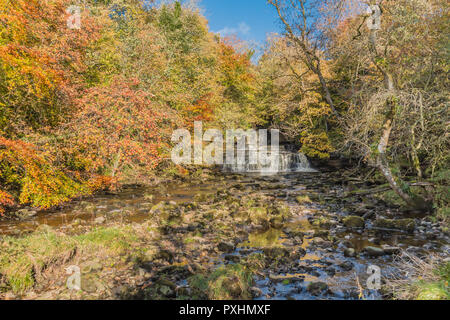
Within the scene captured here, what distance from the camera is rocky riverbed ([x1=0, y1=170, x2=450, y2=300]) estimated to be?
480 cm

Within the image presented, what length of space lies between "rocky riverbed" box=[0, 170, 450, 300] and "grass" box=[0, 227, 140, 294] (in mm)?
21

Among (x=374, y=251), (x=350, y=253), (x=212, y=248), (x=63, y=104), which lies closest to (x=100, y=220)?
(x=212, y=248)

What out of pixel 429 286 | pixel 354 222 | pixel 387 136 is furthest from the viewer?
pixel 387 136

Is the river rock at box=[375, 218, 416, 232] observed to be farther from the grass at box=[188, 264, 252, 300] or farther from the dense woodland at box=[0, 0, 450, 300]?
the grass at box=[188, 264, 252, 300]

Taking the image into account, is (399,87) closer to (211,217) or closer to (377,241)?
(377,241)

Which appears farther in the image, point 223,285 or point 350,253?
point 350,253

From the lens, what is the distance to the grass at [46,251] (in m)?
4.69

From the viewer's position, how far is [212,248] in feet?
23.0

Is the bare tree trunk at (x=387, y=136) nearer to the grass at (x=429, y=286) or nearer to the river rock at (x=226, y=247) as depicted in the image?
the grass at (x=429, y=286)

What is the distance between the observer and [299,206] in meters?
11.6

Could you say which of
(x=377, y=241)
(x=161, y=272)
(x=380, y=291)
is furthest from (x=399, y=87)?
(x=161, y=272)

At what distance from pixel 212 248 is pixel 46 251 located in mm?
3792

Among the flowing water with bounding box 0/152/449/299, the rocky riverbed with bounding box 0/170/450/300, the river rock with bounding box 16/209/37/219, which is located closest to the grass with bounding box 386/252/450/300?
the rocky riverbed with bounding box 0/170/450/300

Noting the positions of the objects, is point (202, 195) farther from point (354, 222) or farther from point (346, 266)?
point (346, 266)
